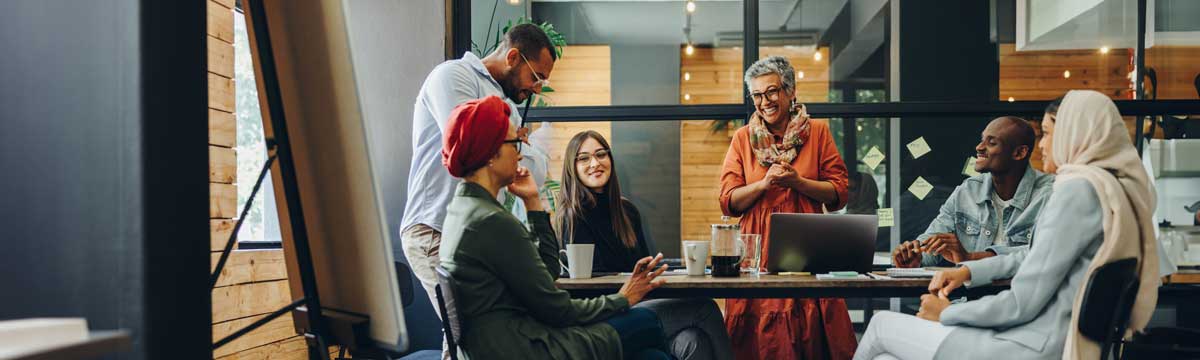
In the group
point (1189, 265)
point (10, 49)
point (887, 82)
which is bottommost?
Answer: point (1189, 265)

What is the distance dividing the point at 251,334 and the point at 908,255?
248 cm

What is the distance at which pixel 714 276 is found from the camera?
2.67m

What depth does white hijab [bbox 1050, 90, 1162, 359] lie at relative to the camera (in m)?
2.07

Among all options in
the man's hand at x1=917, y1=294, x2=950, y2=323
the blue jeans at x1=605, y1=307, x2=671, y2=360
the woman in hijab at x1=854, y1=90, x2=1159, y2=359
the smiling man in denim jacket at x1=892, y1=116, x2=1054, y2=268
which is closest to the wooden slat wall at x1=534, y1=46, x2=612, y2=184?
the smiling man in denim jacket at x1=892, y1=116, x2=1054, y2=268

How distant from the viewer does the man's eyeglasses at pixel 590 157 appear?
10.9 ft

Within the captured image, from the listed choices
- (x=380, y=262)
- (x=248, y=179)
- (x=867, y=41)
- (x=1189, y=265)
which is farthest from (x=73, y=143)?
(x=1189, y=265)

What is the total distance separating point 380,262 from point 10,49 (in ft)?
1.30

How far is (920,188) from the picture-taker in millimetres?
4625

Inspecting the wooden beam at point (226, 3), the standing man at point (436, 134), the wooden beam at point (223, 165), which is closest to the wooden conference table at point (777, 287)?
the standing man at point (436, 134)

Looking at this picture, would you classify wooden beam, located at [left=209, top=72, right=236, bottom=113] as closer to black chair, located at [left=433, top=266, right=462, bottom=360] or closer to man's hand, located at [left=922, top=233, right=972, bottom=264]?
black chair, located at [left=433, top=266, right=462, bottom=360]

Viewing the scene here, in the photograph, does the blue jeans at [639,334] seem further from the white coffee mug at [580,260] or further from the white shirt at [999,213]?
the white shirt at [999,213]

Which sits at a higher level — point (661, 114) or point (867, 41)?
point (867, 41)

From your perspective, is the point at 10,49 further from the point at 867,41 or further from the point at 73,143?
the point at 867,41

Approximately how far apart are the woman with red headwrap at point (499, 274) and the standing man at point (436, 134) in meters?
0.60
